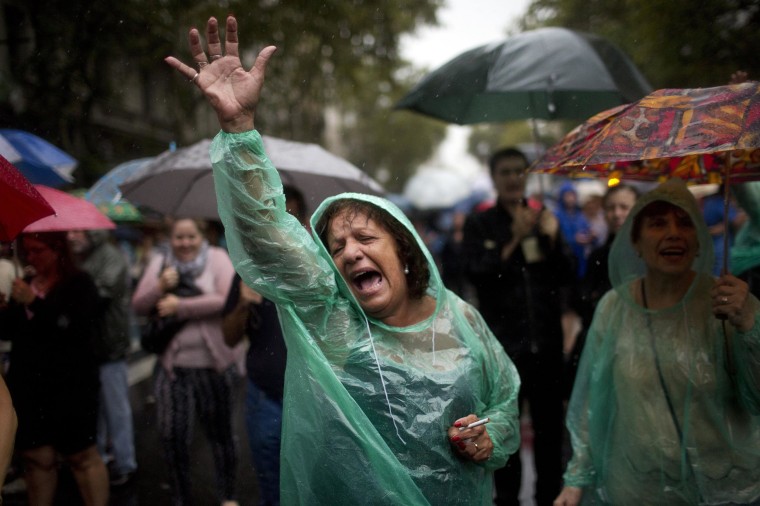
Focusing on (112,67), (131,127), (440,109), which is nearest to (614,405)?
(440,109)

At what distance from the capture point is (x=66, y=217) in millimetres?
3162

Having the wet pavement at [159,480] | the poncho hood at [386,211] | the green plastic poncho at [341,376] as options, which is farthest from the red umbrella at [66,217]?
the wet pavement at [159,480]

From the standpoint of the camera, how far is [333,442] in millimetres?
1917

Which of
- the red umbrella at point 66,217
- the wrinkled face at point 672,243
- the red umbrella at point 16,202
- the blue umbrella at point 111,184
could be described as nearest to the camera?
the red umbrella at point 16,202

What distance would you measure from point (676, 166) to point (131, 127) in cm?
1358

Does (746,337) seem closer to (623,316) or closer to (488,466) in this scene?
(623,316)

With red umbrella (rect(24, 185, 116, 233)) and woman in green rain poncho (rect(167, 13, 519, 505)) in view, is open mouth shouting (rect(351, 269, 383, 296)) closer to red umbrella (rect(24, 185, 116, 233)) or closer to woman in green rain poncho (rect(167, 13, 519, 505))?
woman in green rain poncho (rect(167, 13, 519, 505))

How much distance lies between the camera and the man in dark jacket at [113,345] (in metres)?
4.68

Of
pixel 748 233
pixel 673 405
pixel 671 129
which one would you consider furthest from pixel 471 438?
pixel 748 233

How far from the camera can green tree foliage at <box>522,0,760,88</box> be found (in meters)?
3.90

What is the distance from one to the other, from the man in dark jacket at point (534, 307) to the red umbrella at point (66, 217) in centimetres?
205

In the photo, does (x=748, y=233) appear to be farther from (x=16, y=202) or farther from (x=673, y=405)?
(x=16, y=202)

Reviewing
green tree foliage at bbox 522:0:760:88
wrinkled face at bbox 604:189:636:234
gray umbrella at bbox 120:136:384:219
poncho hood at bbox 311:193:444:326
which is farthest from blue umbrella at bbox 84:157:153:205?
green tree foliage at bbox 522:0:760:88

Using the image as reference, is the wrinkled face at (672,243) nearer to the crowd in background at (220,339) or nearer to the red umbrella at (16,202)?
the crowd in background at (220,339)
